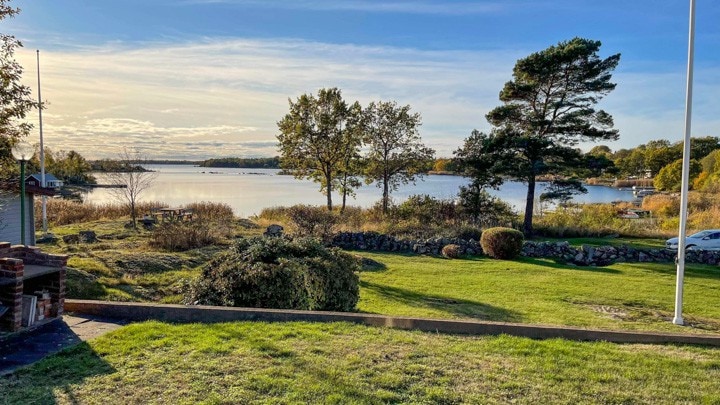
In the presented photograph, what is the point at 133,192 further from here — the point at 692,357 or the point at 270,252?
the point at 692,357

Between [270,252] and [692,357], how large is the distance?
5.25 metres

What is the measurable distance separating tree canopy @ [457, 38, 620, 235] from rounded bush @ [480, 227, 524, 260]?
14.8 feet

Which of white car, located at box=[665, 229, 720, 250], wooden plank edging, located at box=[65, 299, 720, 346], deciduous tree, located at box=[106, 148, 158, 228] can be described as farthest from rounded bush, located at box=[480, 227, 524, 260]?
deciduous tree, located at box=[106, 148, 158, 228]

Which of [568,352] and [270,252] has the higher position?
[270,252]

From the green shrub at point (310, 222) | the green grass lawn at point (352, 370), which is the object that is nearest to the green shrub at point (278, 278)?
the green grass lawn at point (352, 370)

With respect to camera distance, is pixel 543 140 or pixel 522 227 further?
pixel 522 227

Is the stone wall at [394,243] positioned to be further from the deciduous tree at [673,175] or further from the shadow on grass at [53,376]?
the deciduous tree at [673,175]

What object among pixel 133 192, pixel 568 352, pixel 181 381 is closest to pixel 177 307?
pixel 181 381

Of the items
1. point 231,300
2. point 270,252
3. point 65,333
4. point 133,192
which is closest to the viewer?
point 65,333

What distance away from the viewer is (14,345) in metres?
4.52

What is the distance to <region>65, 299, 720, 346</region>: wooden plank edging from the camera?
4914mm

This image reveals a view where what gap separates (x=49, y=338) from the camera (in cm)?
477

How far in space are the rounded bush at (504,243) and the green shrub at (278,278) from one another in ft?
24.7

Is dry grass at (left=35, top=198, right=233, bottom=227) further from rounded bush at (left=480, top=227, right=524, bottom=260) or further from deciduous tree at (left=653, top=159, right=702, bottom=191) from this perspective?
deciduous tree at (left=653, top=159, right=702, bottom=191)
